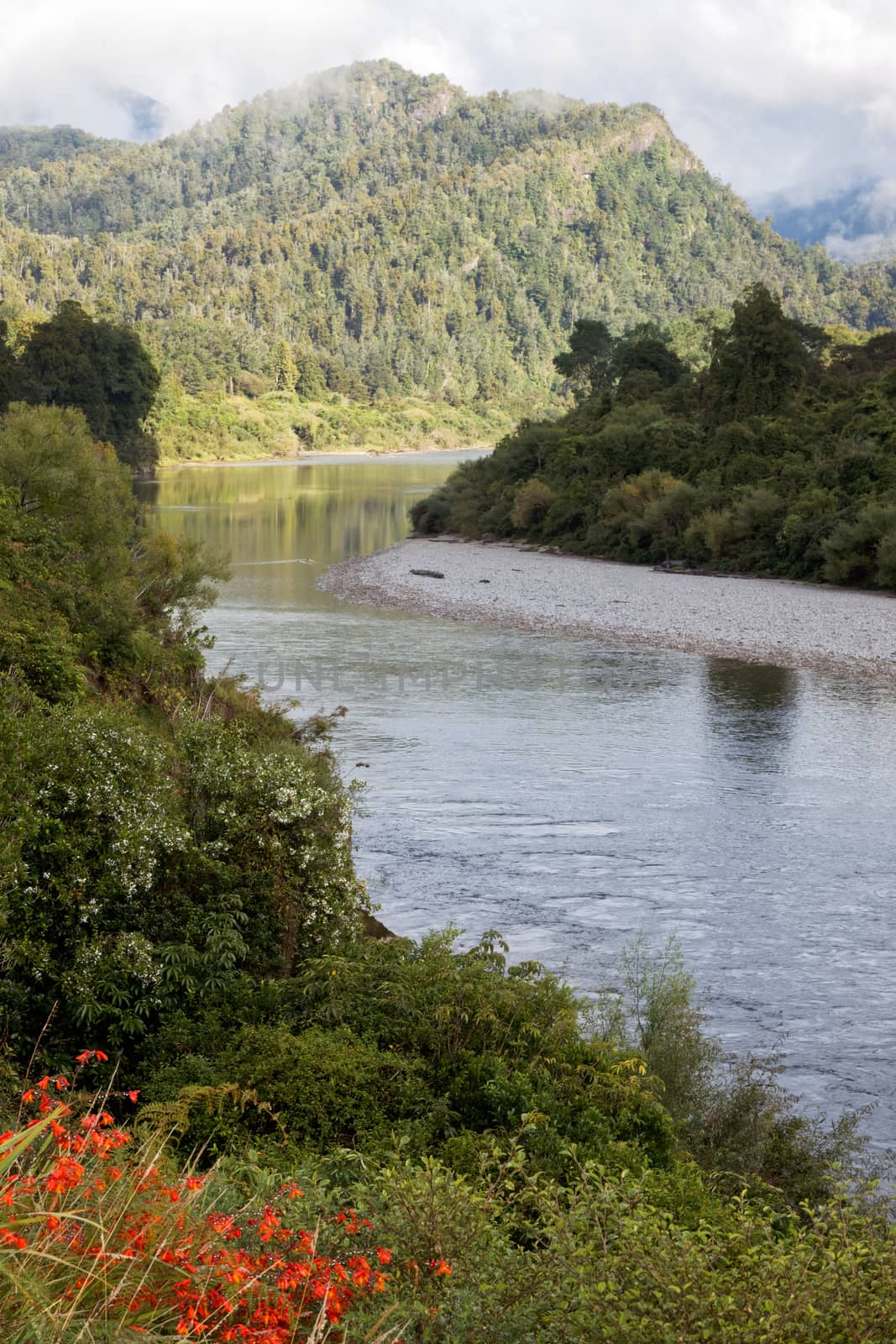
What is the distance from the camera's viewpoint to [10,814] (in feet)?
24.1

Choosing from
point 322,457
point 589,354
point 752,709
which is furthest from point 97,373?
point 322,457

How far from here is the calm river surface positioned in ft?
34.8

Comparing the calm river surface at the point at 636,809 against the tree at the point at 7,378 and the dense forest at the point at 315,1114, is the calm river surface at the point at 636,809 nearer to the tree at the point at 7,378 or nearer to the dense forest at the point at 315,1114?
the dense forest at the point at 315,1114

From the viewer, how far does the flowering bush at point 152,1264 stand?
3.32 m

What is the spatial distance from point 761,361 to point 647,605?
1875cm

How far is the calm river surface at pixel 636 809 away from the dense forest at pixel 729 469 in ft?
43.3

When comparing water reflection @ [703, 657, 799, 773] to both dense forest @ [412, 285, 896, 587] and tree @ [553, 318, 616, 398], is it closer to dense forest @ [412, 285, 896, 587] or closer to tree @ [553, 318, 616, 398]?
dense forest @ [412, 285, 896, 587]

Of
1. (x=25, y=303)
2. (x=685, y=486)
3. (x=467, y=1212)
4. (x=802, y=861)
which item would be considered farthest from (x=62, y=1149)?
(x=25, y=303)

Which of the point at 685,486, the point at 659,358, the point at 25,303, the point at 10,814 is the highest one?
the point at 25,303

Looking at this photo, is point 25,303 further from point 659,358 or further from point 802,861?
point 802,861

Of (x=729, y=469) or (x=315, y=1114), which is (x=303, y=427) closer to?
(x=729, y=469)

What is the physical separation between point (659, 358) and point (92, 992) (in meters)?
63.6

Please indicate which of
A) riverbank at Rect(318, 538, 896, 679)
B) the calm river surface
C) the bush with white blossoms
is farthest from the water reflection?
the bush with white blossoms

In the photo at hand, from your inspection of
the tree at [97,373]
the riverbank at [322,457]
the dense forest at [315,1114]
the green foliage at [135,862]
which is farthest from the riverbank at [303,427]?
the dense forest at [315,1114]
